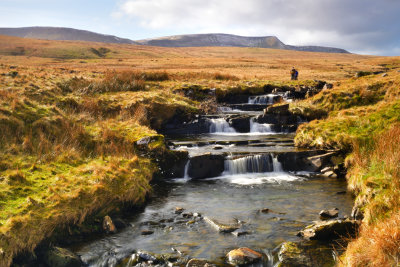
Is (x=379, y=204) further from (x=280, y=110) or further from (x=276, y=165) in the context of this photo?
(x=280, y=110)

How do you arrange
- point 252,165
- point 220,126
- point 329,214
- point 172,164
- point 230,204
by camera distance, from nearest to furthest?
1. point 329,214
2. point 230,204
3. point 172,164
4. point 252,165
5. point 220,126

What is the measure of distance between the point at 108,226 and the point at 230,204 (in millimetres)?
4560

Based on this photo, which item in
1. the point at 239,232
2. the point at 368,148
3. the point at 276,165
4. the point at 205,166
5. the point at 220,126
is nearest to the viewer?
the point at 239,232

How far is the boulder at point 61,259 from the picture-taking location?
7.85 m

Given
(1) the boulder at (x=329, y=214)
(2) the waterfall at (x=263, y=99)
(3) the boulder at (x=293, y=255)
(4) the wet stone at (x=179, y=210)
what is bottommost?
(4) the wet stone at (x=179, y=210)

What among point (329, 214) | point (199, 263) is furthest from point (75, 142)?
point (329, 214)

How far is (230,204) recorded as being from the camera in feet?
38.9

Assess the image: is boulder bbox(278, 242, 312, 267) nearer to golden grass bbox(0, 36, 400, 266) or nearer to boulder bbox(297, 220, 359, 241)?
boulder bbox(297, 220, 359, 241)

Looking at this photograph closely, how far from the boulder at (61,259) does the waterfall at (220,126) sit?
17.3 meters

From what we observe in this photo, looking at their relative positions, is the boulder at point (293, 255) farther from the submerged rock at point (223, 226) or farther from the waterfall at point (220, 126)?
the waterfall at point (220, 126)

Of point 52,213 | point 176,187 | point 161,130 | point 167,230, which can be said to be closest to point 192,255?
point 167,230

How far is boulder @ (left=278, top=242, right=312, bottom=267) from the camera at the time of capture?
7609 millimetres

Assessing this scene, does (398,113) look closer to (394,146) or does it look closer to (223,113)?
(394,146)

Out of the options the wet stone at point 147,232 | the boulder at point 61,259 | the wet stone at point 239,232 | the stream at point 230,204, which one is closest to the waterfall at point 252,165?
the stream at point 230,204
